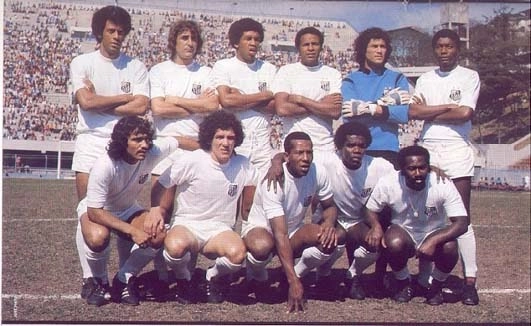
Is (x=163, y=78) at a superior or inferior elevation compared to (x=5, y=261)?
superior

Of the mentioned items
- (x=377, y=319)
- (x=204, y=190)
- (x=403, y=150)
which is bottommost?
(x=377, y=319)

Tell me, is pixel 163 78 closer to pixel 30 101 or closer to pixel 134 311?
pixel 30 101

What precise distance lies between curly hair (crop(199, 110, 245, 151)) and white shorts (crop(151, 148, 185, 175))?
0.29ft

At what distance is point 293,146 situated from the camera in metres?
2.70

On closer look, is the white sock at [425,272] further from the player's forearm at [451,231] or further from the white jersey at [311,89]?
the white jersey at [311,89]

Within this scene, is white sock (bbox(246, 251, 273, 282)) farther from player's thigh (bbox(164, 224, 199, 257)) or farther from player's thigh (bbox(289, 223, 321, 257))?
player's thigh (bbox(164, 224, 199, 257))

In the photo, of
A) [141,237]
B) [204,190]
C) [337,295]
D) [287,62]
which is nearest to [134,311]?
[141,237]

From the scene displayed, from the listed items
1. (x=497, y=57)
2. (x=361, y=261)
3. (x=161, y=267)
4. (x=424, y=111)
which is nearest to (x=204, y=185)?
(x=161, y=267)

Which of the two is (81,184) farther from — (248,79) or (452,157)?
(452,157)

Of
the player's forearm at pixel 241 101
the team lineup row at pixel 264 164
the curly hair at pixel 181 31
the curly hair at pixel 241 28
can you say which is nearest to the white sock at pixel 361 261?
the team lineup row at pixel 264 164

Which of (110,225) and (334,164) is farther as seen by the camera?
(334,164)

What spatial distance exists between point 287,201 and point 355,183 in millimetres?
288

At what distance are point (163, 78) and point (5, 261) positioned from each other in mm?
881

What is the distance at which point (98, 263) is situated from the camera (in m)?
2.67
